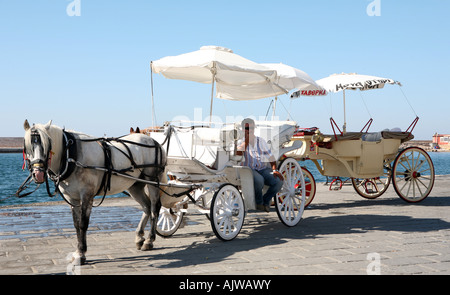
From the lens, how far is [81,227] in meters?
5.54

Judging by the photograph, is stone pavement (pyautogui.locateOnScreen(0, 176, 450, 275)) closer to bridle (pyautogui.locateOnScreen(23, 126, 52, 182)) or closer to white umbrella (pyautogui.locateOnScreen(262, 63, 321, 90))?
bridle (pyautogui.locateOnScreen(23, 126, 52, 182))

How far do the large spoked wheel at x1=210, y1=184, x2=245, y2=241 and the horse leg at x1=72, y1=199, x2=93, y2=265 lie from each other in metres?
1.78

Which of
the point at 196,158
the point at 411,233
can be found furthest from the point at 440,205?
the point at 196,158

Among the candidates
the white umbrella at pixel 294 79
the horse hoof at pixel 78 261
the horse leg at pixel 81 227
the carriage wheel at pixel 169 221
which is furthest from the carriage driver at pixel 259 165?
the white umbrella at pixel 294 79

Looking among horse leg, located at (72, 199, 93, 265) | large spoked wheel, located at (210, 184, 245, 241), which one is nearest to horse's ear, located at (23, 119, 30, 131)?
horse leg, located at (72, 199, 93, 265)

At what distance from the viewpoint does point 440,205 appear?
10703 millimetres

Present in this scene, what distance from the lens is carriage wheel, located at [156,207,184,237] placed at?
24.0 ft

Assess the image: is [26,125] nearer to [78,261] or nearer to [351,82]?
[78,261]

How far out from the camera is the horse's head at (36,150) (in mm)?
5035

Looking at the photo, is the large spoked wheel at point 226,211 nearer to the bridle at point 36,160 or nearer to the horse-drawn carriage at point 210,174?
the horse-drawn carriage at point 210,174

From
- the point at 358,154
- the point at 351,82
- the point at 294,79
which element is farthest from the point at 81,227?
the point at 351,82
